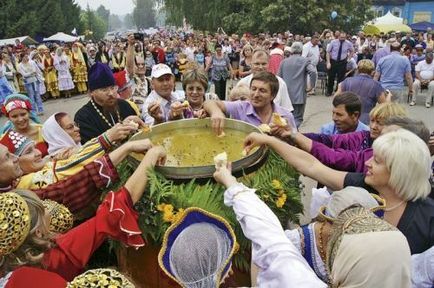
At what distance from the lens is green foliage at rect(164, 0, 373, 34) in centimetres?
2817

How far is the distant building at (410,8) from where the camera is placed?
149 feet

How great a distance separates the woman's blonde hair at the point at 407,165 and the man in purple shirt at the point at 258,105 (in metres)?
1.41

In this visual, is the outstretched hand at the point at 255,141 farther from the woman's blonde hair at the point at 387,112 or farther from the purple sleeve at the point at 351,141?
the woman's blonde hair at the point at 387,112

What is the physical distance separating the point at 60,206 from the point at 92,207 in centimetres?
60

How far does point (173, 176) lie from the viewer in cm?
243

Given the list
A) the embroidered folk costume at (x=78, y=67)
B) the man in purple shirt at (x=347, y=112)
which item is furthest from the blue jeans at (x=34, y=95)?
the man in purple shirt at (x=347, y=112)

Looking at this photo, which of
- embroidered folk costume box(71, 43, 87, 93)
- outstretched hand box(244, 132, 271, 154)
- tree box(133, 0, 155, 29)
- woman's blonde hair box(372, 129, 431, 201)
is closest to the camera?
woman's blonde hair box(372, 129, 431, 201)

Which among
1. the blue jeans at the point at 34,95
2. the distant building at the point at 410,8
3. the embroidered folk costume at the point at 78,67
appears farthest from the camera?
the distant building at the point at 410,8

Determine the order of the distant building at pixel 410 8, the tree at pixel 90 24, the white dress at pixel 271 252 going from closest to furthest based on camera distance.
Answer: the white dress at pixel 271 252
the distant building at pixel 410 8
the tree at pixel 90 24

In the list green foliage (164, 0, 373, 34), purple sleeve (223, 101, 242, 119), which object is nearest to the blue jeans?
purple sleeve (223, 101, 242, 119)

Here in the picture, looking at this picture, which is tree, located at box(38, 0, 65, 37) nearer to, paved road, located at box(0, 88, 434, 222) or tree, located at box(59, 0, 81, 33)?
tree, located at box(59, 0, 81, 33)

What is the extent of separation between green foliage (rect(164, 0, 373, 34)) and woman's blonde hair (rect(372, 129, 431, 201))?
27391mm

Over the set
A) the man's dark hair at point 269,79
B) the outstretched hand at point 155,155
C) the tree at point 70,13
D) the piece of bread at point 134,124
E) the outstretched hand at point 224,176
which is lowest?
the outstretched hand at point 224,176

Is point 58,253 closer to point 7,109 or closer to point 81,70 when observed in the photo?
point 7,109
